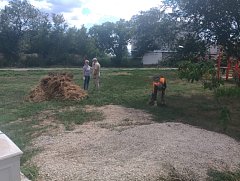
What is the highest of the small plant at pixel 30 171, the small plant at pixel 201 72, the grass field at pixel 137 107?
the small plant at pixel 201 72

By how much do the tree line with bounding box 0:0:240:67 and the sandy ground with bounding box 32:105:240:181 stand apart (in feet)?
25.9

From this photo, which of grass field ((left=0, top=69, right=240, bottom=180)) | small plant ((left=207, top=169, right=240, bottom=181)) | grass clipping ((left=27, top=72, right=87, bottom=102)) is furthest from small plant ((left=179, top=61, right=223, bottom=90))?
grass clipping ((left=27, top=72, right=87, bottom=102))

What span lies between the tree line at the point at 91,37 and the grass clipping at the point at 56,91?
461 centimetres

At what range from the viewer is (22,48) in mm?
57125

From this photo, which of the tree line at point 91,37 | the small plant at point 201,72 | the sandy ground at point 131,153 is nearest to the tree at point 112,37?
the tree line at point 91,37

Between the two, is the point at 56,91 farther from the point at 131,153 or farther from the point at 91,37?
the point at 91,37

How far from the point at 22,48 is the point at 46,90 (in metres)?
41.8

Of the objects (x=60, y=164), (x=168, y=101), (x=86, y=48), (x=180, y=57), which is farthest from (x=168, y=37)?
(x=86, y=48)

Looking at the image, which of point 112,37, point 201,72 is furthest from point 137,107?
point 112,37

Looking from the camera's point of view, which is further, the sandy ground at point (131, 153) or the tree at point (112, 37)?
the tree at point (112, 37)

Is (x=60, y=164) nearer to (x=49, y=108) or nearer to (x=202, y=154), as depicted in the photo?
(x=202, y=154)

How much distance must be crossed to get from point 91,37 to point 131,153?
5549cm

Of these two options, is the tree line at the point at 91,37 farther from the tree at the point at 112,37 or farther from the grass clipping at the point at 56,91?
the grass clipping at the point at 56,91

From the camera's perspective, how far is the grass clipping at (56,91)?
16359 mm
